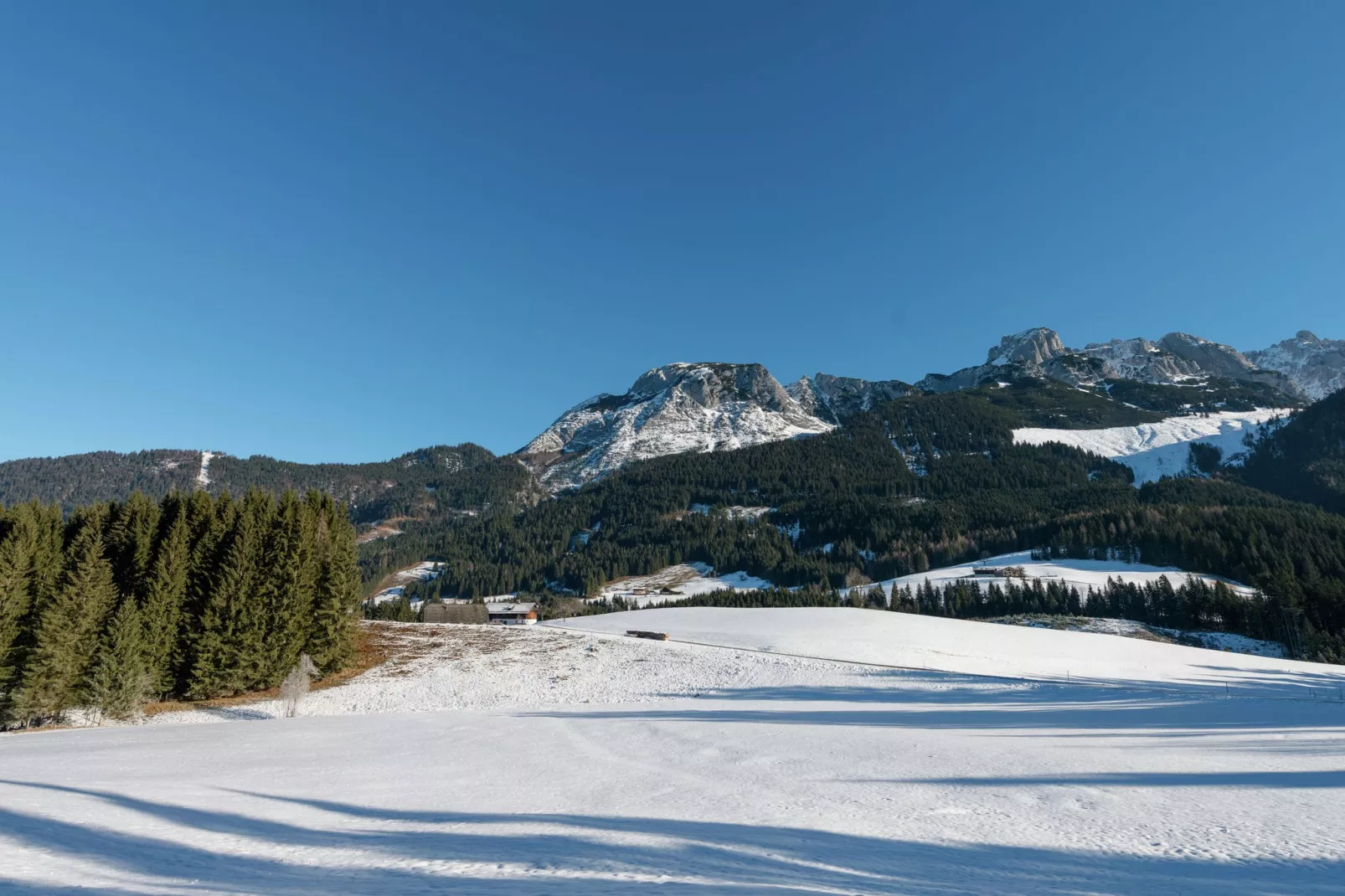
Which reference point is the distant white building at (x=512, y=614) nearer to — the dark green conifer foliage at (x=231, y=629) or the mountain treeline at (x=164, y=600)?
the mountain treeline at (x=164, y=600)

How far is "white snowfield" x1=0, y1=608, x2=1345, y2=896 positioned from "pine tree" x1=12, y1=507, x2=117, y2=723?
12.5 ft

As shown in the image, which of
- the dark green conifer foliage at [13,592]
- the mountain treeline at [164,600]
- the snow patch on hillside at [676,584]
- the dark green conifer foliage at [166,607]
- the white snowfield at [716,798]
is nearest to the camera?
the white snowfield at [716,798]

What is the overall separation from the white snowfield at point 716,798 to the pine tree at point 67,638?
12.5ft

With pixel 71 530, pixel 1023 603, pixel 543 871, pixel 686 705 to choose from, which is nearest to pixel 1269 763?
pixel 543 871

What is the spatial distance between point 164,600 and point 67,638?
5.06 meters

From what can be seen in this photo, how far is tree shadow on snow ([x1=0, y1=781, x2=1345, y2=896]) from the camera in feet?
25.8

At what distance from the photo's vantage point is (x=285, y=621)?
4288 cm

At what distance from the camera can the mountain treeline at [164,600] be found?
3478cm

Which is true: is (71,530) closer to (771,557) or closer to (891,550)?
(771,557)

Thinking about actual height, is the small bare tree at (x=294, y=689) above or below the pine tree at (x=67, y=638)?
below

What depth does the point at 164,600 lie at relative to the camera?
129 ft

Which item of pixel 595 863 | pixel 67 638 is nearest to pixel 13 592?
pixel 67 638

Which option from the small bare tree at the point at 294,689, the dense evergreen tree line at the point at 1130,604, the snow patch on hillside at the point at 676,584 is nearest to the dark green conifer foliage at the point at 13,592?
the small bare tree at the point at 294,689

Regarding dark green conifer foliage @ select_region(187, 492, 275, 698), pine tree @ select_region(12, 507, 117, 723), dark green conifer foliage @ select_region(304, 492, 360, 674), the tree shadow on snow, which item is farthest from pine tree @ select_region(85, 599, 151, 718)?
the tree shadow on snow
